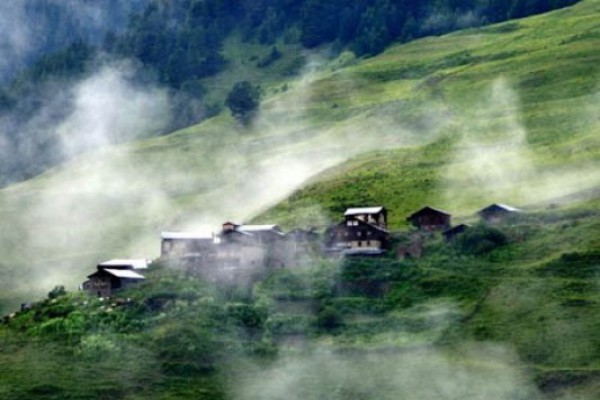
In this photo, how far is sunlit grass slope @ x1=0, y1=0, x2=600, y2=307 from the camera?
141250 mm

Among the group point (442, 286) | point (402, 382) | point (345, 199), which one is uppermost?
point (345, 199)

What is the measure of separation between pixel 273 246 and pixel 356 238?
8.42 meters

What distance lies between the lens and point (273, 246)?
11931 cm

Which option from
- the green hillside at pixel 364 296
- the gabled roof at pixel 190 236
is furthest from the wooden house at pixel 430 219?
the gabled roof at pixel 190 236

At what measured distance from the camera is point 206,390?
8950 centimetres

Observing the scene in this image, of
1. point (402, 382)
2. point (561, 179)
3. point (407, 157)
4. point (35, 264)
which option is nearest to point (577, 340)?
point (402, 382)

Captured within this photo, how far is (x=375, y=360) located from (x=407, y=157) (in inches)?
2834

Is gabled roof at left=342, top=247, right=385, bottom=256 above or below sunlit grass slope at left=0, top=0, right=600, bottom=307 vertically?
below

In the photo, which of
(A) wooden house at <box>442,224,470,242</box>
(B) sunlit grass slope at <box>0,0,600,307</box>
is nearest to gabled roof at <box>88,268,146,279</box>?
(B) sunlit grass slope at <box>0,0,600,307</box>

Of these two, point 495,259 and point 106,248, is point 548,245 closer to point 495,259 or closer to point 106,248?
point 495,259

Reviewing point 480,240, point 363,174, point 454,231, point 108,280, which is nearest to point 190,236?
point 108,280

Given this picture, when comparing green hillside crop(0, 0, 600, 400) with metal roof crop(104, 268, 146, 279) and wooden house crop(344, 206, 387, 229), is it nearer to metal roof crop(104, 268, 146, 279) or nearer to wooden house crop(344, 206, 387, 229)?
metal roof crop(104, 268, 146, 279)

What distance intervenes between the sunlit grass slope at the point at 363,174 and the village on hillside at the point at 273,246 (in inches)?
314

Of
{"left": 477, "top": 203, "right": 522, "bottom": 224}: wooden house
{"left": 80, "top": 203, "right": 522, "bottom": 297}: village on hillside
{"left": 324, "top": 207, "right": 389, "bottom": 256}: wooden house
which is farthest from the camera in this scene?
{"left": 477, "top": 203, "right": 522, "bottom": 224}: wooden house
